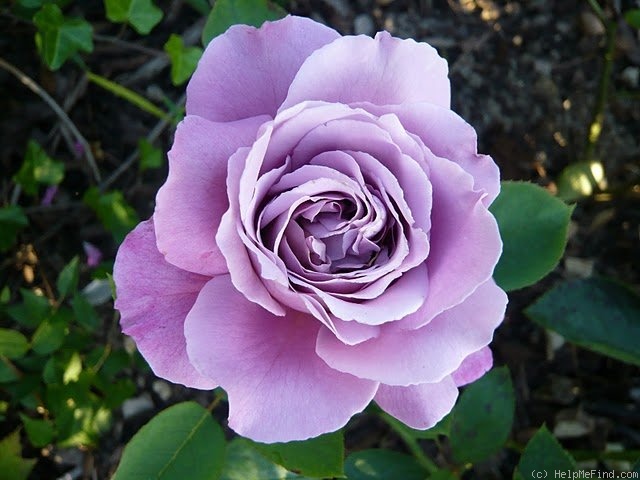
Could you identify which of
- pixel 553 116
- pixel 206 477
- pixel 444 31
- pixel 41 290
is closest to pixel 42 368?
pixel 41 290

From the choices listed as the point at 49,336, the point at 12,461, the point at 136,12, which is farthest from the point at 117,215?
the point at 12,461

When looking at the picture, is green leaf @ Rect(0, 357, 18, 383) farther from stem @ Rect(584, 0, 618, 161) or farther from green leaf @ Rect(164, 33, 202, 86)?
stem @ Rect(584, 0, 618, 161)

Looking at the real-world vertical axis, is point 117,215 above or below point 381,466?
above

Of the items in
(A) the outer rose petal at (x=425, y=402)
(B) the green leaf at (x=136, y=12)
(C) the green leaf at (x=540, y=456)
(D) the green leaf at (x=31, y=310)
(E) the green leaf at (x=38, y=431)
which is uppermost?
(B) the green leaf at (x=136, y=12)

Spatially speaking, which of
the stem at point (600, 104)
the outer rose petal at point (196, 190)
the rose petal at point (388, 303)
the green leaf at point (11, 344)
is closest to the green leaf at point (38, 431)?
the green leaf at point (11, 344)

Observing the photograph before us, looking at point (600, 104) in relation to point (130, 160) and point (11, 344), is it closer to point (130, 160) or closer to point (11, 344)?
point (130, 160)

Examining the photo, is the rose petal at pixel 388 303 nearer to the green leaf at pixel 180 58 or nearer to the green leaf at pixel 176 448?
the green leaf at pixel 176 448
